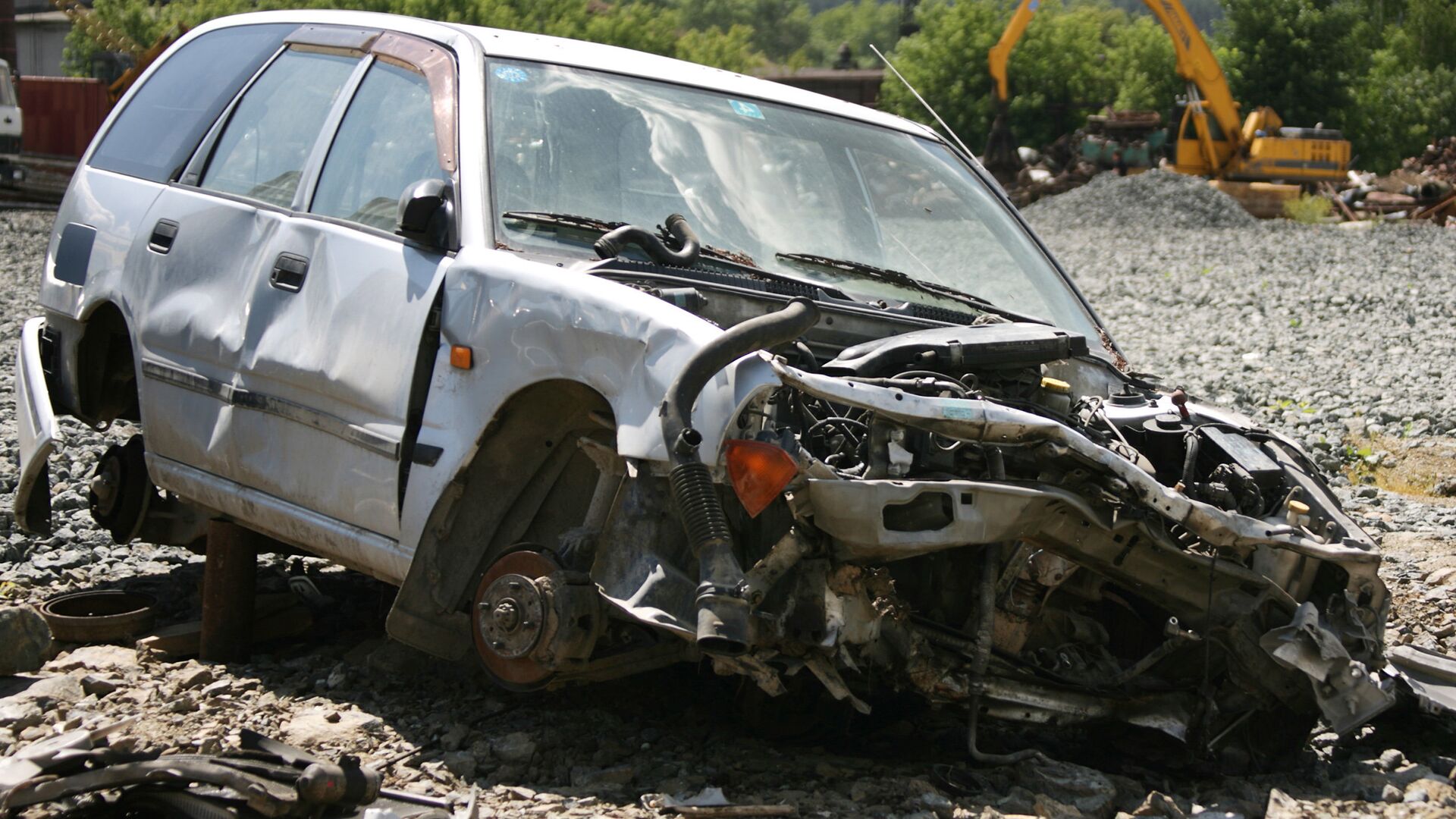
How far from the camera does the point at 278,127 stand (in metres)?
5.30

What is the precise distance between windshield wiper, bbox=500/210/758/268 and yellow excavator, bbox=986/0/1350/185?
2830 centimetres

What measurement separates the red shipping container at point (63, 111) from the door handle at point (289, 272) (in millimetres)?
29386

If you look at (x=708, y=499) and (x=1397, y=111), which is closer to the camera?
(x=708, y=499)

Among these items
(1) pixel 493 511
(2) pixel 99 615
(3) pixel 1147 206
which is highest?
(1) pixel 493 511

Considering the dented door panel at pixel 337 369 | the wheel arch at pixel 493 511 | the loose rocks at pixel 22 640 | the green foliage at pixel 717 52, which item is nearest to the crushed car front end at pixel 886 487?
the wheel arch at pixel 493 511

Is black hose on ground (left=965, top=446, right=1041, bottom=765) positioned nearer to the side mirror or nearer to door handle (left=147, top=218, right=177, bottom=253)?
the side mirror

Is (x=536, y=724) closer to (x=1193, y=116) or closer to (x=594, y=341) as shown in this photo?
(x=594, y=341)

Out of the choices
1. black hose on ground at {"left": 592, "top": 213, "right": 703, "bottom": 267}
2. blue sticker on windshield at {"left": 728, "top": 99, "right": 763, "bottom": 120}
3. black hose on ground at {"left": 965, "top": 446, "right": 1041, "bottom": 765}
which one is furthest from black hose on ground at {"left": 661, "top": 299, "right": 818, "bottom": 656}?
blue sticker on windshield at {"left": 728, "top": 99, "right": 763, "bottom": 120}

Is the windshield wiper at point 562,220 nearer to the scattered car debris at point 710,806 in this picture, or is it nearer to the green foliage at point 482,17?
the scattered car debris at point 710,806

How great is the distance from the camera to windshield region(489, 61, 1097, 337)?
4.68m

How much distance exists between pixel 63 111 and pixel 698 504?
32195 mm

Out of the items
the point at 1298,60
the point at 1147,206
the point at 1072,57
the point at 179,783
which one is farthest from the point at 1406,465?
the point at 1072,57

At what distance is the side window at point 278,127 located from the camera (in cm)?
515

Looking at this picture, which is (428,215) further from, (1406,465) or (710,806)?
(1406,465)
